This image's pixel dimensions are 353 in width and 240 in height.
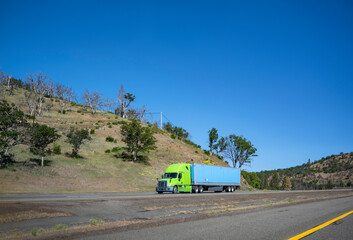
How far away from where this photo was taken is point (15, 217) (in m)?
9.83

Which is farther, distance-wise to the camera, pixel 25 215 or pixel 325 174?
pixel 325 174

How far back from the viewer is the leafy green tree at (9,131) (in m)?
33.1

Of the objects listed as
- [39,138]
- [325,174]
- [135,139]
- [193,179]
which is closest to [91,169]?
[39,138]

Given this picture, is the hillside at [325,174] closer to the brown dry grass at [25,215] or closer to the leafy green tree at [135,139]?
the leafy green tree at [135,139]

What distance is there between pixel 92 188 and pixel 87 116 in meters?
58.7

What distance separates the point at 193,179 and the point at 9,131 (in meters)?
23.4

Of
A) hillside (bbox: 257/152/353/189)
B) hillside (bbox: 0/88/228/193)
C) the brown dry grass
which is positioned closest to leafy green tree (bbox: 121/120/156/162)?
hillside (bbox: 0/88/228/193)

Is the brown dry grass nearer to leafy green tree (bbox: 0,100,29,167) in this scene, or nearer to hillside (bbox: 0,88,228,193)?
hillside (bbox: 0,88,228,193)

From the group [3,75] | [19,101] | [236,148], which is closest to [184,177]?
[236,148]

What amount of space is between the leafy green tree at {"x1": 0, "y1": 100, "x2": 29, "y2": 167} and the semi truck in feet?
60.1

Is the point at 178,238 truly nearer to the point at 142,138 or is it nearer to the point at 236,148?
the point at 142,138

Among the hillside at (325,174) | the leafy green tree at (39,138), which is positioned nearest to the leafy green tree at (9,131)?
the leafy green tree at (39,138)

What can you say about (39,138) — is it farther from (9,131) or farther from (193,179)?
(193,179)

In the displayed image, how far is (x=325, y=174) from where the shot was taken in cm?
14888
